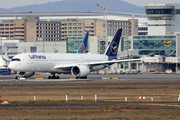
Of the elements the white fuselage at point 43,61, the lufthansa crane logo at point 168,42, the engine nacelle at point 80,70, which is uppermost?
the lufthansa crane logo at point 168,42

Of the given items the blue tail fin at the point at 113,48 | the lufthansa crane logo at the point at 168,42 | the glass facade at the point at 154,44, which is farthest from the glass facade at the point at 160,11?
the blue tail fin at the point at 113,48

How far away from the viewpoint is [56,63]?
74.4 meters

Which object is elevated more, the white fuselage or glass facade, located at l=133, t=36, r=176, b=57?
glass facade, located at l=133, t=36, r=176, b=57

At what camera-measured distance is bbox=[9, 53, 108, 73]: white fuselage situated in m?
69.9

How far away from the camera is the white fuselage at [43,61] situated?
69875mm

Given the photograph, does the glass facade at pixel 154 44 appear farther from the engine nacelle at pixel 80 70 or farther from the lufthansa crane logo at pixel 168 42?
the engine nacelle at pixel 80 70

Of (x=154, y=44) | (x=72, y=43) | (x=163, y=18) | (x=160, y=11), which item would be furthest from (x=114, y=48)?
(x=72, y=43)

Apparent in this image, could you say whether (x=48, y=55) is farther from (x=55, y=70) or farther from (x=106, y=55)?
(x=106, y=55)

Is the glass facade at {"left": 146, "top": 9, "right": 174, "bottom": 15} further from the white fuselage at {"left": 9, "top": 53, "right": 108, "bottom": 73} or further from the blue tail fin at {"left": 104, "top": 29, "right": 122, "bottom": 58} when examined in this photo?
the white fuselage at {"left": 9, "top": 53, "right": 108, "bottom": 73}

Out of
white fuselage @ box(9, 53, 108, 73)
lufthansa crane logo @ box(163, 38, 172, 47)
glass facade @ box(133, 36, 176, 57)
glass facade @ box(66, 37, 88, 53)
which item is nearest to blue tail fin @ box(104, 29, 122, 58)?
white fuselage @ box(9, 53, 108, 73)

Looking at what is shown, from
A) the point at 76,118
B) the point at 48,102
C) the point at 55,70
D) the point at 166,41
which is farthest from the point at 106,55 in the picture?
the point at 166,41

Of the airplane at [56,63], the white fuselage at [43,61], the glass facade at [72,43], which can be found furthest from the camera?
the glass facade at [72,43]

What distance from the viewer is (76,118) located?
26.5 m

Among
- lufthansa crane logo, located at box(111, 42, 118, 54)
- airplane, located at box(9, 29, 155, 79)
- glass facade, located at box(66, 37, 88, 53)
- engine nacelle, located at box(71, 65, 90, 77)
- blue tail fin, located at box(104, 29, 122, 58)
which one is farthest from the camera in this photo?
glass facade, located at box(66, 37, 88, 53)
